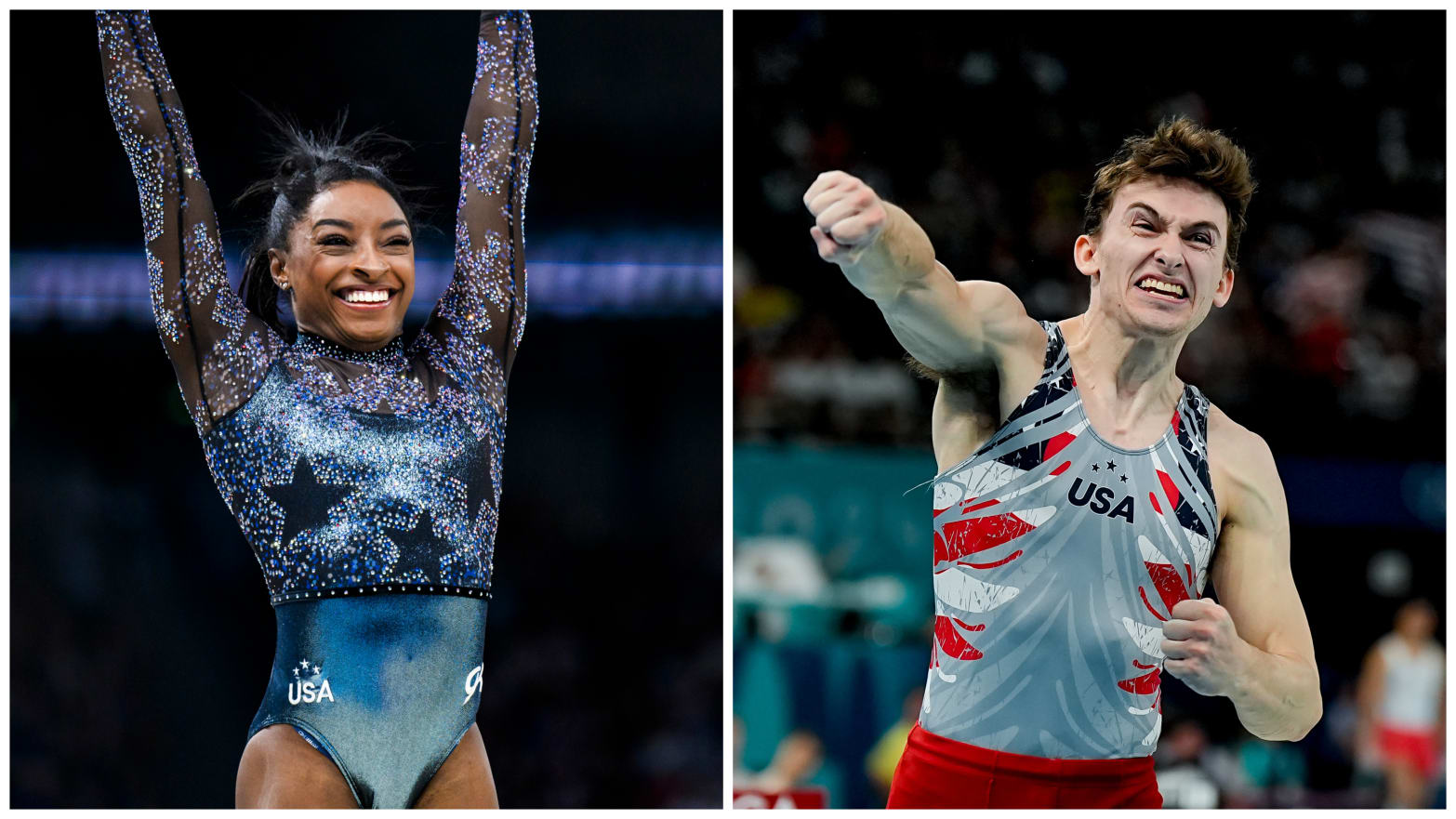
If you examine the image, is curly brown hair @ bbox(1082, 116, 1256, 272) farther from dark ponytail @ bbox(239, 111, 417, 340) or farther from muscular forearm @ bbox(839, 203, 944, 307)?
dark ponytail @ bbox(239, 111, 417, 340)

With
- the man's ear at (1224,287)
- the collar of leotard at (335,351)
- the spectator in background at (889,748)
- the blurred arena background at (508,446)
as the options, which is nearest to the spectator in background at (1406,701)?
the spectator in background at (889,748)

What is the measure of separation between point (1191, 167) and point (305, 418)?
7.40ft

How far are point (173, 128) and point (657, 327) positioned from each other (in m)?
1.52

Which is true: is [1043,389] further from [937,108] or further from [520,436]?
[937,108]

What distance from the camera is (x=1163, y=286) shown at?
352cm

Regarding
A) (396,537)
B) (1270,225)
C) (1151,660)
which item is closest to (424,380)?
(396,537)

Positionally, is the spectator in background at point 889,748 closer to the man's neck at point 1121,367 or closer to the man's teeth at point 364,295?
the man's neck at point 1121,367

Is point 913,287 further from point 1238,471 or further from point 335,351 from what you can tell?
point 335,351

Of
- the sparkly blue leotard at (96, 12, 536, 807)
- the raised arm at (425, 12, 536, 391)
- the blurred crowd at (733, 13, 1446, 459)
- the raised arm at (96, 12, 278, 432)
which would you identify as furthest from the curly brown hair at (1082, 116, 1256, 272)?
the raised arm at (96, 12, 278, 432)

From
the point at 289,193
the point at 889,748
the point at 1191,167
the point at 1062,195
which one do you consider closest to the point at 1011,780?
the point at 1191,167

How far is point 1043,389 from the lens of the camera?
3.47 metres

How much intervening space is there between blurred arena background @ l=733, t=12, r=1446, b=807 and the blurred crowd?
0.01 m

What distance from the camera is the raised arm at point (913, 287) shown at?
118 inches

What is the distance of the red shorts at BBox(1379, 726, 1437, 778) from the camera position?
6785mm
